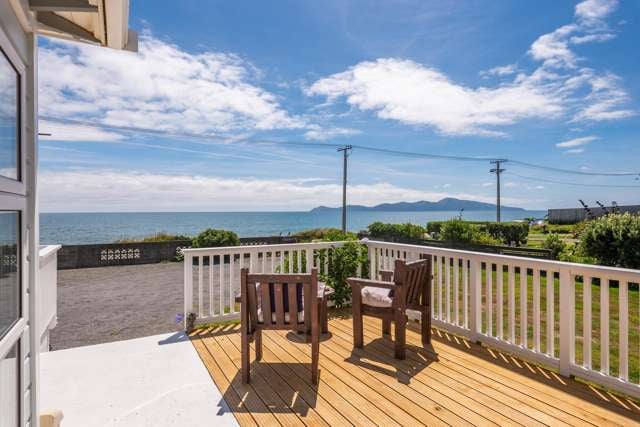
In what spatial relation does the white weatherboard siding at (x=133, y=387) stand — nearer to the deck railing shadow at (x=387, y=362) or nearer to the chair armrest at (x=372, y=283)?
the deck railing shadow at (x=387, y=362)

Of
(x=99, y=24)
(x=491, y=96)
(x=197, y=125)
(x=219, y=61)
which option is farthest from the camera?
(x=197, y=125)

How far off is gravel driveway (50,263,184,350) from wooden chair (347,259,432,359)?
117 inches

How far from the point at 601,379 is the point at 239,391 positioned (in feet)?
8.85

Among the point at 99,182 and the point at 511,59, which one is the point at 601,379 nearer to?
the point at 511,59

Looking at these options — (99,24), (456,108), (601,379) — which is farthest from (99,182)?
(601,379)

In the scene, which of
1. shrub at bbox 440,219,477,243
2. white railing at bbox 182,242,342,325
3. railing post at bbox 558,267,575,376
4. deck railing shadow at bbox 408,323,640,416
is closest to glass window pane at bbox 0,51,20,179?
white railing at bbox 182,242,342,325

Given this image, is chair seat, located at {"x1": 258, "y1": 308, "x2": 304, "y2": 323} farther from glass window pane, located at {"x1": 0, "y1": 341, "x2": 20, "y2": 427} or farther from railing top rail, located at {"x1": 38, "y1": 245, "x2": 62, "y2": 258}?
railing top rail, located at {"x1": 38, "y1": 245, "x2": 62, "y2": 258}

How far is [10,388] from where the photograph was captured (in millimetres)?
1290

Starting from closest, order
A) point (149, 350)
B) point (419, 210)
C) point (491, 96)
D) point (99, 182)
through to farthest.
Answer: point (149, 350) → point (491, 96) → point (99, 182) → point (419, 210)

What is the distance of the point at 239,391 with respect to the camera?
8.02ft

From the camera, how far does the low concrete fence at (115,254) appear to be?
1075cm

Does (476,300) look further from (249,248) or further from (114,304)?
(114,304)

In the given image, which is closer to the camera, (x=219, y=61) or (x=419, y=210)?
(x=219, y=61)

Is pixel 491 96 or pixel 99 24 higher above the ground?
pixel 491 96
